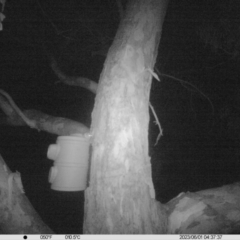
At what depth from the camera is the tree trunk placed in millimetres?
1689

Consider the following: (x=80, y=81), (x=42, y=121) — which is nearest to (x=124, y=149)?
(x=42, y=121)

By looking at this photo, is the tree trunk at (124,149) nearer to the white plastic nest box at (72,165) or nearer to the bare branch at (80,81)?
the white plastic nest box at (72,165)

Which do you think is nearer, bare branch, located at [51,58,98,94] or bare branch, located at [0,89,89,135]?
bare branch, located at [0,89,89,135]

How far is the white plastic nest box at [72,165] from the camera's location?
1.80m

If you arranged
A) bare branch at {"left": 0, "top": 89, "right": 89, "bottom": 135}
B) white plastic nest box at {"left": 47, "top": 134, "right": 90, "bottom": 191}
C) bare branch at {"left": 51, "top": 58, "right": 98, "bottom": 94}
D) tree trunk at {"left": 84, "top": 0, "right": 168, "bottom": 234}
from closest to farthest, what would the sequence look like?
tree trunk at {"left": 84, "top": 0, "right": 168, "bottom": 234} → white plastic nest box at {"left": 47, "top": 134, "right": 90, "bottom": 191} → bare branch at {"left": 0, "top": 89, "right": 89, "bottom": 135} → bare branch at {"left": 51, "top": 58, "right": 98, "bottom": 94}

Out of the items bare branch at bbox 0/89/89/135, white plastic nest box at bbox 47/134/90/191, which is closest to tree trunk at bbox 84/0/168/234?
white plastic nest box at bbox 47/134/90/191

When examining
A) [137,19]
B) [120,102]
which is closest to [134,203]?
[120,102]

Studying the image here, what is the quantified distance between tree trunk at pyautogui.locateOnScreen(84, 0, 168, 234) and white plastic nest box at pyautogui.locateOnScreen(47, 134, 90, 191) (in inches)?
2.4

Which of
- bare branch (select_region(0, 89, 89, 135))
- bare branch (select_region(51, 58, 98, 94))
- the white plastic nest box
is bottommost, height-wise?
the white plastic nest box

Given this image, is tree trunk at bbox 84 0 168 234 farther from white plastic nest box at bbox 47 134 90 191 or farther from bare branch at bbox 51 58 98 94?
bare branch at bbox 51 58 98 94

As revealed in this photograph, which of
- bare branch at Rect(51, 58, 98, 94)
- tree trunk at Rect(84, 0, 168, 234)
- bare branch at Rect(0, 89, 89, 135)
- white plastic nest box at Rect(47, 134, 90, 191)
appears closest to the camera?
tree trunk at Rect(84, 0, 168, 234)

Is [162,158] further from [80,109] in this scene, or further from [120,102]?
[120,102]

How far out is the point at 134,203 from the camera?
5.56ft

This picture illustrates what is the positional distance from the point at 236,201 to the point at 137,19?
159 centimetres
